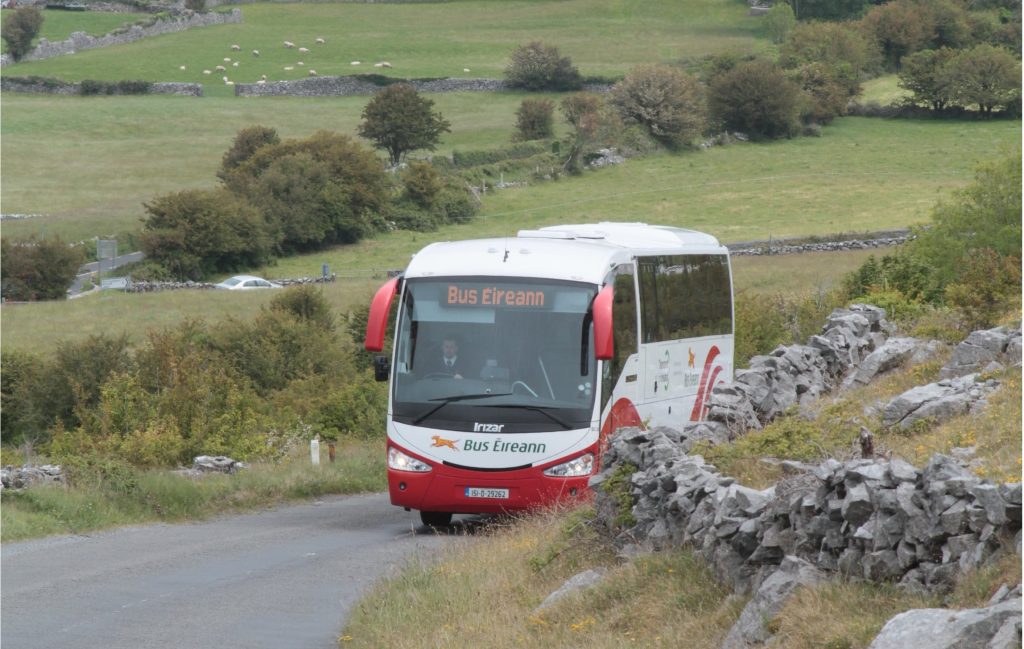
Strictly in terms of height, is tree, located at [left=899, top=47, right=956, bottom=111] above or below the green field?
below

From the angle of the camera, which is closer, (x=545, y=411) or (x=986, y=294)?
(x=545, y=411)

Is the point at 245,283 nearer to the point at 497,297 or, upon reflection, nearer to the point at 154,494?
the point at 154,494

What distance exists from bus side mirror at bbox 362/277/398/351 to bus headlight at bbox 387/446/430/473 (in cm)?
130

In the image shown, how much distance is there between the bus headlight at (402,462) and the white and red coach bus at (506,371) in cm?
2

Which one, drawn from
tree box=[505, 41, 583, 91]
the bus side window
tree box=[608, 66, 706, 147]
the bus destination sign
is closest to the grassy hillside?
tree box=[505, 41, 583, 91]

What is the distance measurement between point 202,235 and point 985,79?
62.6 m

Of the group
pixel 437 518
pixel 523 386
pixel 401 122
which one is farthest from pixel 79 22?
pixel 523 386

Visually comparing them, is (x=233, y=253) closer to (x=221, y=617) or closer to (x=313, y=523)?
(x=313, y=523)

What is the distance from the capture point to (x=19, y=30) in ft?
422

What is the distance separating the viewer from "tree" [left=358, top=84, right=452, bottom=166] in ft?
305

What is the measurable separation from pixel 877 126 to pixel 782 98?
8841mm

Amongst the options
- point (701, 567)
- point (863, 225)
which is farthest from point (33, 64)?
point (701, 567)

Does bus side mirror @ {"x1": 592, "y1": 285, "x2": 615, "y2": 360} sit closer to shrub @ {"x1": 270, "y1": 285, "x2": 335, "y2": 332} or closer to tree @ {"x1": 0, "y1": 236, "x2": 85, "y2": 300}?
shrub @ {"x1": 270, "y1": 285, "x2": 335, "y2": 332}

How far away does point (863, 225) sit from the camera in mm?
70625
